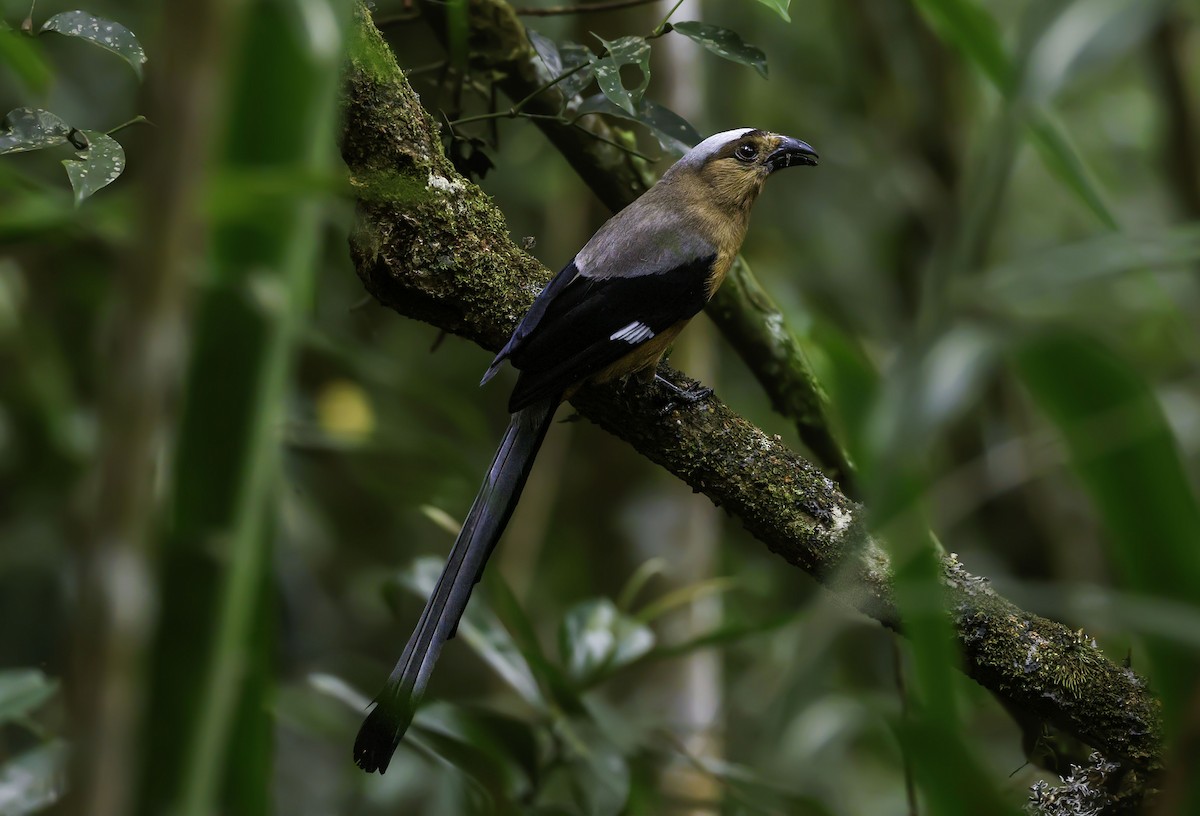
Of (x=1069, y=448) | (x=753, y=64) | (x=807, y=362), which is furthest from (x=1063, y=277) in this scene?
(x=807, y=362)

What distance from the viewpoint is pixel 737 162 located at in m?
2.62

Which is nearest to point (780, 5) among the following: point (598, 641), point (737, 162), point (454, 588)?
point (454, 588)

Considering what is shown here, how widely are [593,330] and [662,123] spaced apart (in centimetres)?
40

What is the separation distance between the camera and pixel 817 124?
14.6 feet

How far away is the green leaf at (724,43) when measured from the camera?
71.4 inches

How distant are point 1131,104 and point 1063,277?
494cm

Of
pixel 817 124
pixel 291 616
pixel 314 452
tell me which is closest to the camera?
pixel 291 616

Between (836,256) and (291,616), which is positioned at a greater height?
(836,256)

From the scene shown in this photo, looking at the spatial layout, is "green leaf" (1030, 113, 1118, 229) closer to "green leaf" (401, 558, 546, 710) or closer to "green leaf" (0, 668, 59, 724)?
"green leaf" (401, 558, 546, 710)

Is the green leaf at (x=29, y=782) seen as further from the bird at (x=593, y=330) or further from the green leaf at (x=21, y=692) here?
the bird at (x=593, y=330)

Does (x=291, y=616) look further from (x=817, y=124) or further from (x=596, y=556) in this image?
(x=817, y=124)

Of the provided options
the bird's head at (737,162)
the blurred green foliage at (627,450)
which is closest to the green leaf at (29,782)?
the blurred green foliage at (627,450)

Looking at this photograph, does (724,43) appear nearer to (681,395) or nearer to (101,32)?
(681,395)

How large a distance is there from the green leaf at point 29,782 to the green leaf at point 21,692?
0.07 metres
